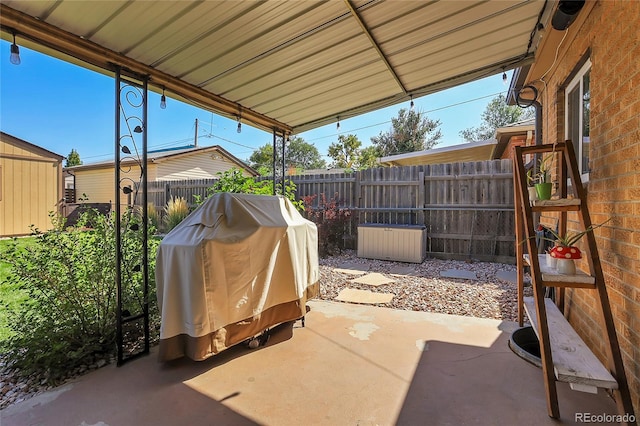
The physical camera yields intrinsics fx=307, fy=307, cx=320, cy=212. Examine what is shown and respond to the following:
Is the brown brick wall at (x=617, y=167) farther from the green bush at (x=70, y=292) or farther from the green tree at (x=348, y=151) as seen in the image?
the green tree at (x=348, y=151)

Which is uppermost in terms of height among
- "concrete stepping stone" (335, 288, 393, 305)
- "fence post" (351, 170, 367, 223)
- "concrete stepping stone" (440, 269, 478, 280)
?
"fence post" (351, 170, 367, 223)

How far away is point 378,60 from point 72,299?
3.34m

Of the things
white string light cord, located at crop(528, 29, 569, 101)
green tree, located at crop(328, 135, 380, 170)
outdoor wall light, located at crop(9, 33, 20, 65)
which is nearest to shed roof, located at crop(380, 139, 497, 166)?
white string light cord, located at crop(528, 29, 569, 101)

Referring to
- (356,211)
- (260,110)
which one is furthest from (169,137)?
(260,110)

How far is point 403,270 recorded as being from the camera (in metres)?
5.59

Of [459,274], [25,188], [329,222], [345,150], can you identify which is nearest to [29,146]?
[25,188]

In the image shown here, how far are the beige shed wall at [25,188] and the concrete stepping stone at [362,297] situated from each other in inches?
365

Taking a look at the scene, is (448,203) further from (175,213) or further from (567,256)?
(175,213)

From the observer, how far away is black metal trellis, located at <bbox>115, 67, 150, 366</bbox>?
244 cm

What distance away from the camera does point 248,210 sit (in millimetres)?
2689

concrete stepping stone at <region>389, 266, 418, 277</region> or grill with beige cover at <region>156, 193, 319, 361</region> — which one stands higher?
grill with beige cover at <region>156, 193, 319, 361</region>

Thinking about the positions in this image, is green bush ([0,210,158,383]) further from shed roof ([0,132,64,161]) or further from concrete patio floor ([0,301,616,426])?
shed roof ([0,132,64,161])

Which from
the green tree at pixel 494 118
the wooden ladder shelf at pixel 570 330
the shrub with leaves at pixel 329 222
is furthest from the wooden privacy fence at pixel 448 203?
the green tree at pixel 494 118

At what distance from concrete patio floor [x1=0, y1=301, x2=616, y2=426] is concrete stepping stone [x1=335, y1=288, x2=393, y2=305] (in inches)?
41.0
